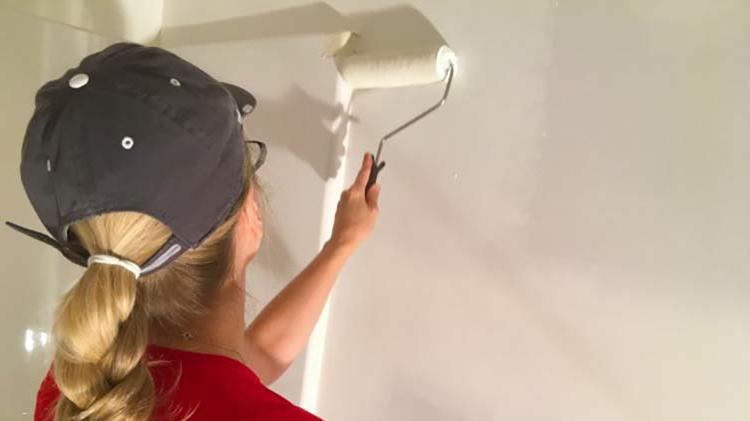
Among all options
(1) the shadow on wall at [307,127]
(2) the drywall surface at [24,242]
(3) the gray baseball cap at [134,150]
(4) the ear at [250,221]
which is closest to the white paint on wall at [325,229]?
A: (1) the shadow on wall at [307,127]

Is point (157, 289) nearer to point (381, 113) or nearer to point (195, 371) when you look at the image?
point (195, 371)

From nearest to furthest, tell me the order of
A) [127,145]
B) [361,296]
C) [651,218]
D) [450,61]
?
[127,145] < [651,218] < [450,61] < [361,296]

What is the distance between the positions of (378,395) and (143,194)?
49 cm

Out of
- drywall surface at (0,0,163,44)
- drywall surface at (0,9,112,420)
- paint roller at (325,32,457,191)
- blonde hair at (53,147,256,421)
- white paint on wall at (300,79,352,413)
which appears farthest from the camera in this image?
drywall surface at (0,0,163,44)

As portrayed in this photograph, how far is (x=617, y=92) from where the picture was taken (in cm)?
74

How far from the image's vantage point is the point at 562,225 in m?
0.77

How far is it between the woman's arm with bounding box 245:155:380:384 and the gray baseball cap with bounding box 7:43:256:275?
0.27 metres

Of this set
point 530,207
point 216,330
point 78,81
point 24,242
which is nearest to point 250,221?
point 216,330

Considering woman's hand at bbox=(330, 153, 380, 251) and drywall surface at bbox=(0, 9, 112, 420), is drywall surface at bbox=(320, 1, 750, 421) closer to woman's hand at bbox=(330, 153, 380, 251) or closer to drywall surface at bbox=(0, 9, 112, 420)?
woman's hand at bbox=(330, 153, 380, 251)

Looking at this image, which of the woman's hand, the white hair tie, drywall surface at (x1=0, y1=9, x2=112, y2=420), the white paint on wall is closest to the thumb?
the woman's hand

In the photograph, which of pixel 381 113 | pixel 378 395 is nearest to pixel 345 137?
pixel 381 113

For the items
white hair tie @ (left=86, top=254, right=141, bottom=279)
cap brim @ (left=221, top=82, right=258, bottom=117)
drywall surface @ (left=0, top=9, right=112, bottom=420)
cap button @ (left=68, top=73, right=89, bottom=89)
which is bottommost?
drywall surface @ (left=0, top=9, right=112, bottom=420)

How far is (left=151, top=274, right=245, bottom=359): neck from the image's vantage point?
2.24ft

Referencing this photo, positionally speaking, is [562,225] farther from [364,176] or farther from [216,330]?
[216,330]
